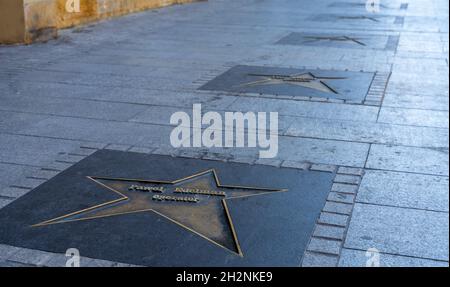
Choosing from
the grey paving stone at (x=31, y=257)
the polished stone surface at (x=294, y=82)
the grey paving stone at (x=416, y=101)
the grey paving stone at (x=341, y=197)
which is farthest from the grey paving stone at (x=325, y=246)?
the polished stone surface at (x=294, y=82)

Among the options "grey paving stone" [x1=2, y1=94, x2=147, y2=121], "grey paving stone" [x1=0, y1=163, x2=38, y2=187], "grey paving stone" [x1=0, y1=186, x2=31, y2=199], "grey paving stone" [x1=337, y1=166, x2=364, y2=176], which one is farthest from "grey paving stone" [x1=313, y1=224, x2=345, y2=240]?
"grey paving stone" [x1=2, y1=94, x2=147, y2=121]

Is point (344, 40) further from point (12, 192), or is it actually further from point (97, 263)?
point (97, 263)

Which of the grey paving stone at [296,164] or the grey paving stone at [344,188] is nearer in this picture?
the grey paving stone at [344,188]

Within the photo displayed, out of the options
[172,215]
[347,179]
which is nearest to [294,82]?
[347,179]

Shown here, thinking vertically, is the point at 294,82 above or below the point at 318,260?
below

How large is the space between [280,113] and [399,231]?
306 centimetres

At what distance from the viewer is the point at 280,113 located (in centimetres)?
711

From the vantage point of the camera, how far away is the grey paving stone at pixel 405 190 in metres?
4.70

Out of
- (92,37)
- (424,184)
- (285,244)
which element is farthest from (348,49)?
(285,244)

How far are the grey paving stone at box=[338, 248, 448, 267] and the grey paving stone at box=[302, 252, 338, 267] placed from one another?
0.15ft

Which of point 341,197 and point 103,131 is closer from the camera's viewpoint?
point 341,197

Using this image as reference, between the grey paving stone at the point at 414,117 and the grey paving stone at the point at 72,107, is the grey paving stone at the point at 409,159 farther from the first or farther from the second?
the grey paving stone at the point at 72,107

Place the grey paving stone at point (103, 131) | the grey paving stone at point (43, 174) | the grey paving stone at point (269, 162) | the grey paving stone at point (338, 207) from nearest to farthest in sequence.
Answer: the grey paving stone at point (338, 207)
the grey paving stone at point (43, 174)
the grey paving stone at point (269, 162)
the grey paving stone at point (103, 131)
